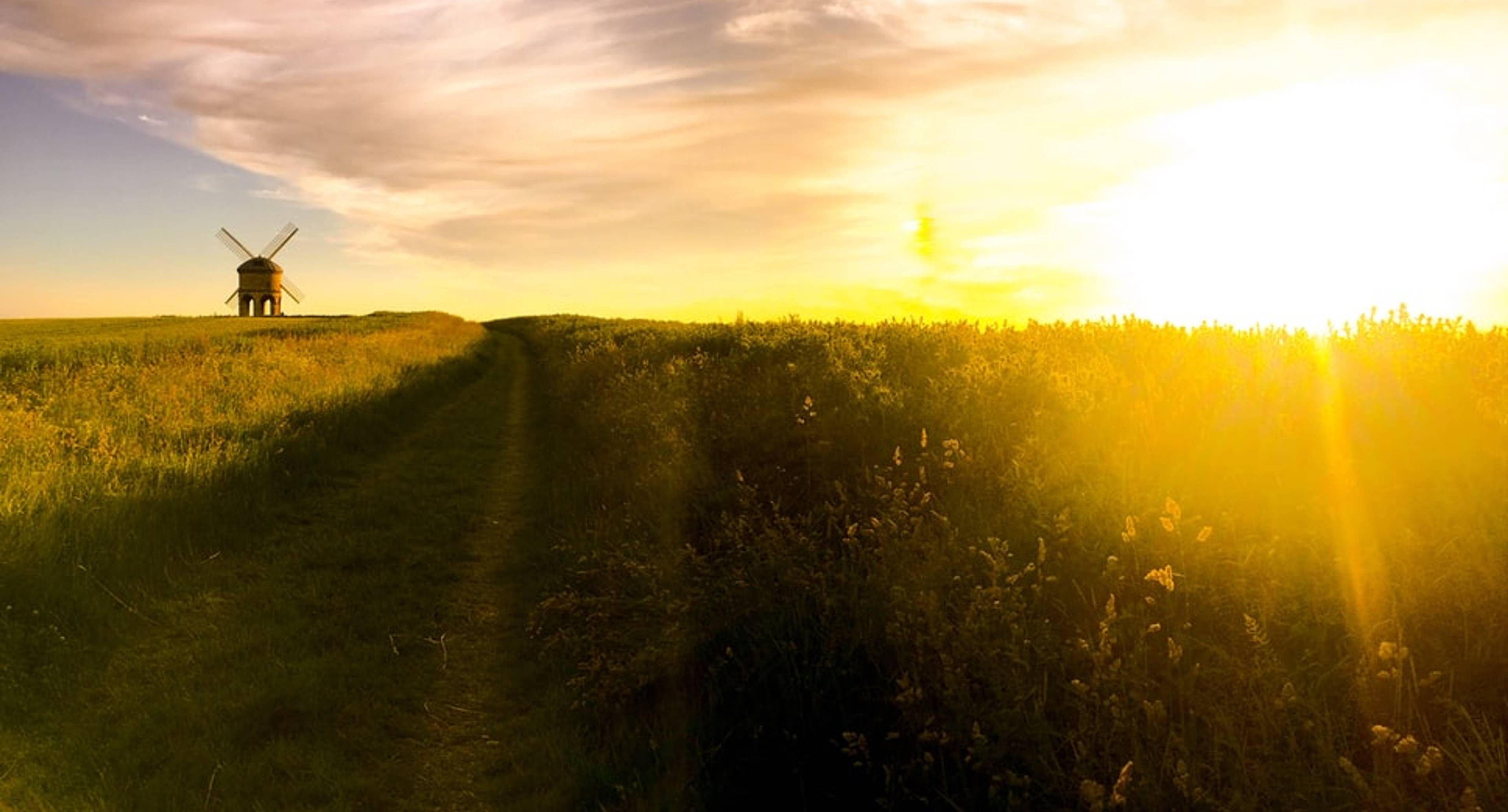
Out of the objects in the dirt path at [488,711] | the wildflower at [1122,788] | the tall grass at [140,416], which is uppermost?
the tall grass at [140,416]

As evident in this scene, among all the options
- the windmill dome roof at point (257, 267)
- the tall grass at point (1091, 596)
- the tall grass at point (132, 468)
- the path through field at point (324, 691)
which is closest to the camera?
the tall grass at point (1091, 596)

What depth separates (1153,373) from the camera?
8.52 meters

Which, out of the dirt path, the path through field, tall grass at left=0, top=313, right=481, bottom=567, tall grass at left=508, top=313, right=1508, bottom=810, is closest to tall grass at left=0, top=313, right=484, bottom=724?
tall grass at left=0, top=313, right=481, bottom=567

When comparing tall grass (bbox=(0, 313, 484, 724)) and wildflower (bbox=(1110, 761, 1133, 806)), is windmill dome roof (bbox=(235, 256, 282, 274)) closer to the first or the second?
tall grass (bbox=(0, 313, 484, 724))

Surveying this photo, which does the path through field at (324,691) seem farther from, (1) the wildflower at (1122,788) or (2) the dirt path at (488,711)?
(1) the wildflower at (1122,788)

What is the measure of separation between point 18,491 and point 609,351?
16435 mm

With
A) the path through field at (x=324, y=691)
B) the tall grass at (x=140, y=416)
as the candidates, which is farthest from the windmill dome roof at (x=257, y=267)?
the path through field at (x=324, y=691)

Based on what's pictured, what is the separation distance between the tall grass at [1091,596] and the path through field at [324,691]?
647 millimetres

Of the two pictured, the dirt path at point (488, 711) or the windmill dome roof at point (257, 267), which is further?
the windmill dome roof at point (257, 267)

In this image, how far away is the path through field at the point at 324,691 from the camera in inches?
204

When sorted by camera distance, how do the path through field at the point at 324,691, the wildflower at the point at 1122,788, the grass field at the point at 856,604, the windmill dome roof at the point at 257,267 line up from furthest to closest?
1. the windmill dome roof at the point at 257,267
2. the path through field at the point at 324,691
3. the grass field at the point at 856,604
4. the wildflower at the point at 1122,788

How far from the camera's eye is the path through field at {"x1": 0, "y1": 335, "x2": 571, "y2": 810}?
17.0ft

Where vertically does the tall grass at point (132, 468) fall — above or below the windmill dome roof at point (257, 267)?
below

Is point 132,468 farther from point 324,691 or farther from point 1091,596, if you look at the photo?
point 1091,596
